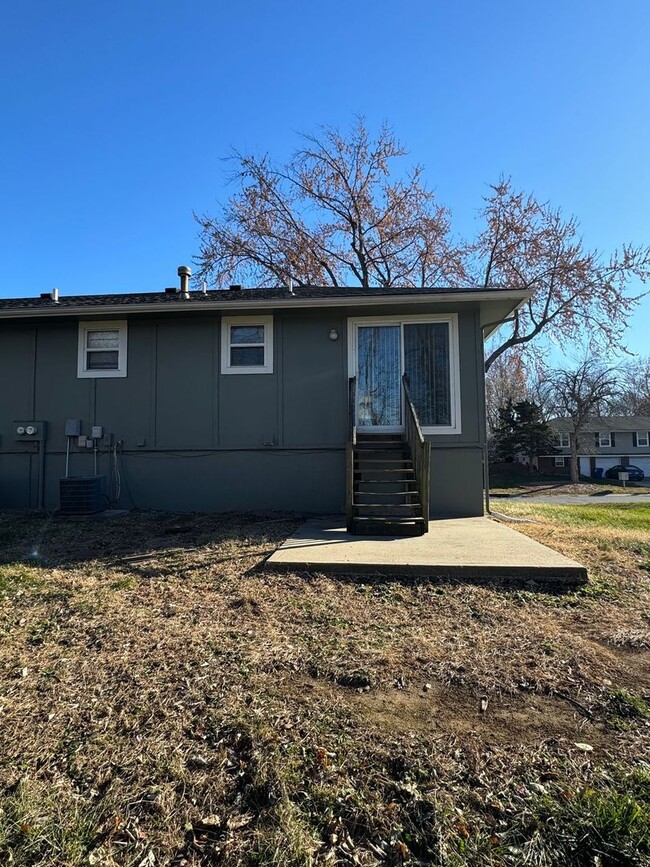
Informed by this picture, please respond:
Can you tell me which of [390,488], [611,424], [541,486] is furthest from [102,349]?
[611,424]

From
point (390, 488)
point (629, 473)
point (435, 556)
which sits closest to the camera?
point (435, 556)

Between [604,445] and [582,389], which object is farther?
[604,445]

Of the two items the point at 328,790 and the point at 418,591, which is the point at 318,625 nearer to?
the point at 418,591

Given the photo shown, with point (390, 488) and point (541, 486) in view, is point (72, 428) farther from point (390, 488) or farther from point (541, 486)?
point (541, 486)

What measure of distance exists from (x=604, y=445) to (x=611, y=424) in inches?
73.5

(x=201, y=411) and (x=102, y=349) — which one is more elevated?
(x=102, y=349)

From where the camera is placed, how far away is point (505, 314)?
27.3ft

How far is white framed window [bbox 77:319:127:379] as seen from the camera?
8.52 metres

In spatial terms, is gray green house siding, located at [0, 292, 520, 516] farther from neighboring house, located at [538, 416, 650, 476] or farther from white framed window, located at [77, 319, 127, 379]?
neighboring house, located at [538, 416, 650, 476]

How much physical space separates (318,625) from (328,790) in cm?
146

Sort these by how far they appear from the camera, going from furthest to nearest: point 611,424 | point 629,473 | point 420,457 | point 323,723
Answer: point 611,424
point 629,473
point 420,457
point 323,723

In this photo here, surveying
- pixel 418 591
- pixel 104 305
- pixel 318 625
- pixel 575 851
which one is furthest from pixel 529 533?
pixel 104 305

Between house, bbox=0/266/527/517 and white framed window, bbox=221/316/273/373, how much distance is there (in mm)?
24

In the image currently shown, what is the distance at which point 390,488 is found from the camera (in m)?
7.33
